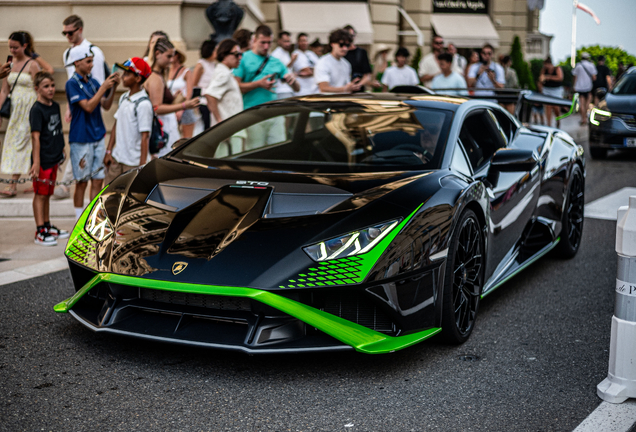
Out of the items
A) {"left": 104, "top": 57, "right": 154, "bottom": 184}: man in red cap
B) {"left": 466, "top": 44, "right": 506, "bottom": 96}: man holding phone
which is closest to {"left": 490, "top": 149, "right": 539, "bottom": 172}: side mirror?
{"left": 104, "top": 57, "right": 154, "bottom": 184}: man in red cap

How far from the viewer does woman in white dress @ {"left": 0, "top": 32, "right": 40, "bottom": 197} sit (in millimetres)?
7879

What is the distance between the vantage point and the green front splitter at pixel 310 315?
323 centimetres

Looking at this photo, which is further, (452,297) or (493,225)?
(493,225)

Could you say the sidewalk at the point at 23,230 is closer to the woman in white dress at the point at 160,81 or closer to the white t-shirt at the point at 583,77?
the woman in white dress at the point at 160,81

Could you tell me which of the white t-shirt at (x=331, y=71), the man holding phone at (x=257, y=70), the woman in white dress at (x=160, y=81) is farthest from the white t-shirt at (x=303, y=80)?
the woman in white dress at (x=160, y=81)

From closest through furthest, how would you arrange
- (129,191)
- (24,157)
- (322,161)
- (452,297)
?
1. (452,297)
2. (129,191)
3. (322,161)
4. (24,157)

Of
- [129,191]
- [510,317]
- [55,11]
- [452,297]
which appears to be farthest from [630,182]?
[55,11]

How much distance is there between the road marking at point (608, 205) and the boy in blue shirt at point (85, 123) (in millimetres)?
4994

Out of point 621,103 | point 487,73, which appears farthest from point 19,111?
point 487,73

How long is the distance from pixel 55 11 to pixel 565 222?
9.56 m

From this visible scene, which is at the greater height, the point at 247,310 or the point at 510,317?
the point at 247,310

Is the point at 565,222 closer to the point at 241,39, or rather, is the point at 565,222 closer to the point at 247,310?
the point at 247,310

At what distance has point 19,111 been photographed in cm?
800

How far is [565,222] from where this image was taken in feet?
19.1
